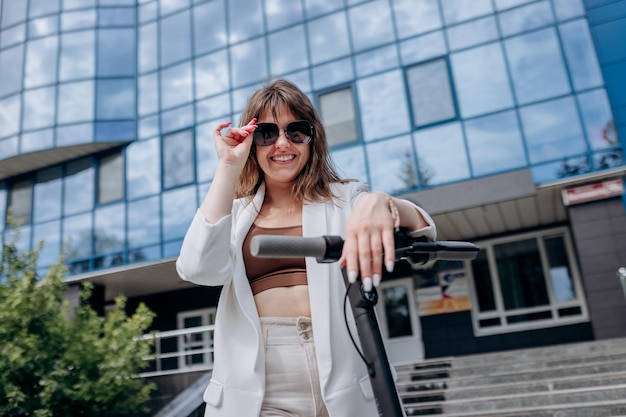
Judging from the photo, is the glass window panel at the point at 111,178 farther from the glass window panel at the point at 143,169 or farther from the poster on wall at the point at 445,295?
the poster on wall at the point at 445,295

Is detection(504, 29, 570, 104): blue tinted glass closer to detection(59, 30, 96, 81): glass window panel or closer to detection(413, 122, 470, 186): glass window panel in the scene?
detection(413, 122, 470, 186): glass window panel

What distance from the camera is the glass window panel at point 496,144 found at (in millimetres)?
12078

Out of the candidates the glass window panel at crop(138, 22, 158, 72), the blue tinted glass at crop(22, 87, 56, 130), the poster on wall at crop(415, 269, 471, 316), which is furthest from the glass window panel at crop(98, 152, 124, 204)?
the poster on wall at crop(415, 269, 471, 316)

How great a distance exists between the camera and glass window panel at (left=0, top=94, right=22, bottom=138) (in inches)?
664

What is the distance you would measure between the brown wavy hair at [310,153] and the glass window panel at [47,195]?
16544 millimetres

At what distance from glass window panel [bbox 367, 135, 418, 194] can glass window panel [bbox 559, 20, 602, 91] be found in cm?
387

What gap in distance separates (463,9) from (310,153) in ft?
42.8

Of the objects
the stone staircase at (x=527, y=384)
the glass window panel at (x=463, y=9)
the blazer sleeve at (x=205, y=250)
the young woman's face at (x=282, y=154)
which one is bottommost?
the stone staircase at (x=527, y=384)

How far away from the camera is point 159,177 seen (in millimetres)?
15641

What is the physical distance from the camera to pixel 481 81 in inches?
505

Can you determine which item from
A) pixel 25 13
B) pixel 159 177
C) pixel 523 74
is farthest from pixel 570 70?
pixel 25 13

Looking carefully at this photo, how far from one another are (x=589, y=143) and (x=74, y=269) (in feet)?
44.6

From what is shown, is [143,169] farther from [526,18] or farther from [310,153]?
[310,153]

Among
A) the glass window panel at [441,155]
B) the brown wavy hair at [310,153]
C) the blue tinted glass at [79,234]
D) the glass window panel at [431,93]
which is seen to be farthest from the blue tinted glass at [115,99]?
the brown wavy hair at [310,153]
